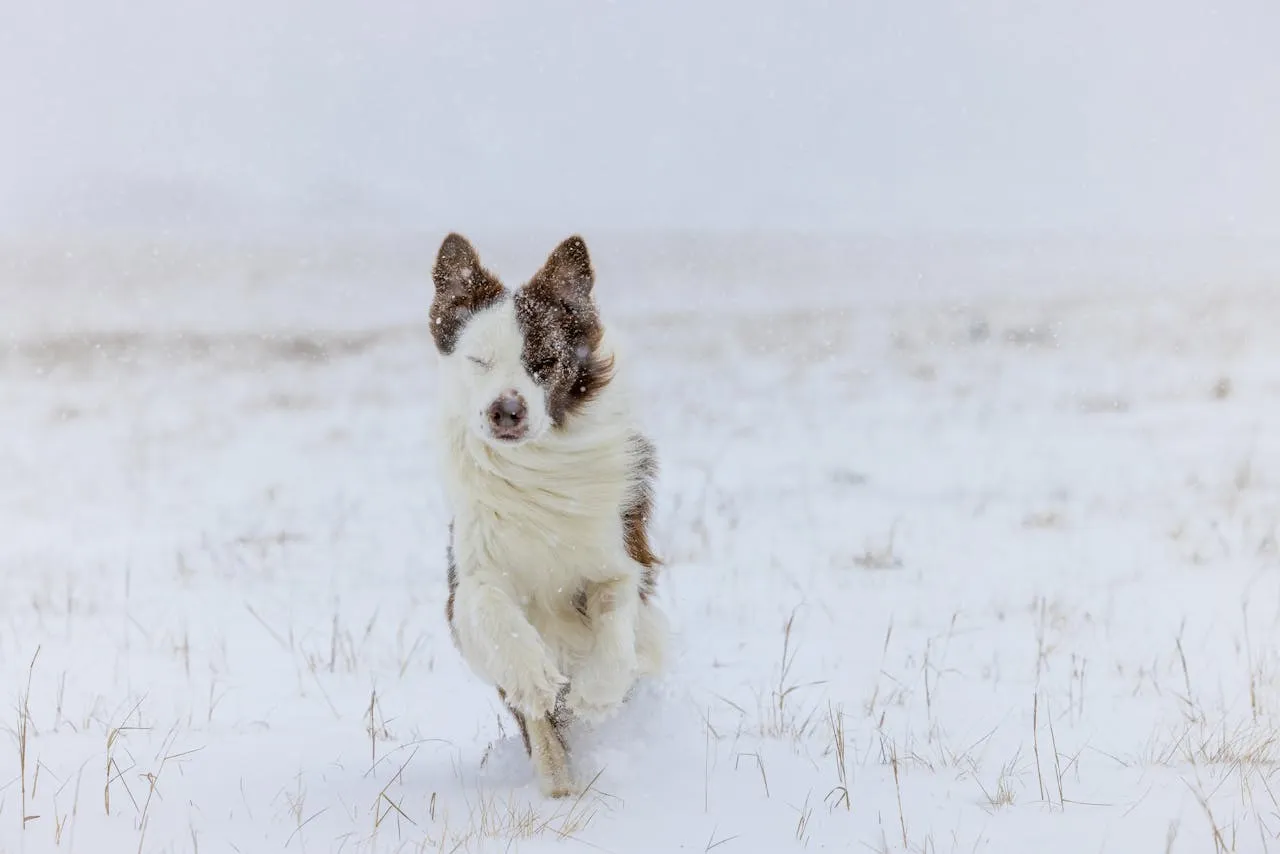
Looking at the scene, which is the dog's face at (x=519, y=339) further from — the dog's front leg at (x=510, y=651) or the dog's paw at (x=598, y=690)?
the dog's paw at (x=598, y=690)

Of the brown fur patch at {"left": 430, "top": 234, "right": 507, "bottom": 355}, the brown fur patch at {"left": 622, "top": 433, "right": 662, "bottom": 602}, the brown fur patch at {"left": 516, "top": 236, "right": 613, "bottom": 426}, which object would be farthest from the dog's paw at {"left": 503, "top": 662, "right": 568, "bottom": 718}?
the brown fur patch at {"left": 430, "top": 234, "right": 507, "bottom": 355}

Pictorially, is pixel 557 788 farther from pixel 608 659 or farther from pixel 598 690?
pixel 608 659

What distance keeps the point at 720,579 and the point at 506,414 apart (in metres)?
4.21

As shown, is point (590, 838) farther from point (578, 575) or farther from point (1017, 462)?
point (1017, 462)

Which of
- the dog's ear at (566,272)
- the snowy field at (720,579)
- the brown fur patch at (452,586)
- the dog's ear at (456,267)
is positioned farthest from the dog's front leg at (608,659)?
the dog's ear at (456,267)

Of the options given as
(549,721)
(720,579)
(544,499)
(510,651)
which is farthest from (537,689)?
(720,579)

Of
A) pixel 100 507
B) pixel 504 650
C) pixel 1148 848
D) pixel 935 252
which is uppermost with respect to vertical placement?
pixel 935 252

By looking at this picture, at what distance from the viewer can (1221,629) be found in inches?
250

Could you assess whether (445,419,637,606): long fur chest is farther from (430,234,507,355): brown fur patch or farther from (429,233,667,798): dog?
(430,234,507,355): brown fur patch

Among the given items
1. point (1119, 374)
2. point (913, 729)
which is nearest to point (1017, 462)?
point (1119, 374)

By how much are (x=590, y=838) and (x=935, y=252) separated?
20941 mm

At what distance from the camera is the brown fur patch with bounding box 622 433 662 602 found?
425 cm

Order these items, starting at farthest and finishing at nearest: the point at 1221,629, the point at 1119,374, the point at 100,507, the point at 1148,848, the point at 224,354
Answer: the point at 224,354 < the point at 1119,374 < the point at 100,507 < the point at 1221,629 < the point at 1148,848

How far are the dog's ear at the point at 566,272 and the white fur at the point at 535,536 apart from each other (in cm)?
17
